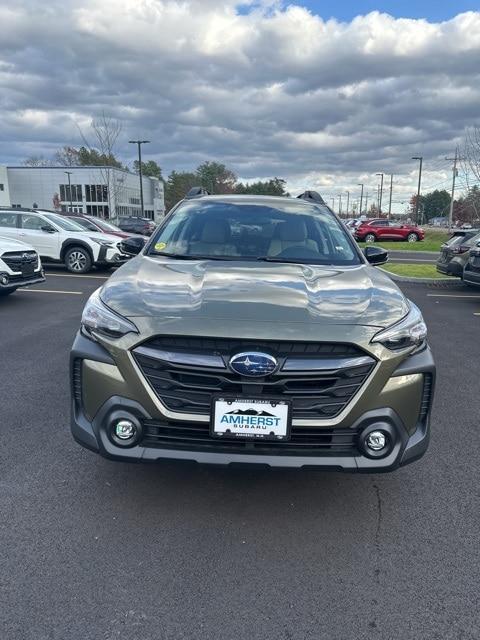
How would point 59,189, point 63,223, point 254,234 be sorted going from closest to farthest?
point 254,234, point 63,223, point 59,189

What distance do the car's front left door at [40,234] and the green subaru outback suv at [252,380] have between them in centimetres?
1174

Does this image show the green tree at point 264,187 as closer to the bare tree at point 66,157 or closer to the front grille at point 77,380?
the bare tree at point 66,157

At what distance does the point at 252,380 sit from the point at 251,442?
32 cm

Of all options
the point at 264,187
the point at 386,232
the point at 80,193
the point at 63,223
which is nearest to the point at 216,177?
the point at 264,187

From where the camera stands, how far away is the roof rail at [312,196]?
198 inches

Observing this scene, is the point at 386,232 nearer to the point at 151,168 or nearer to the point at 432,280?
the point at 432,280

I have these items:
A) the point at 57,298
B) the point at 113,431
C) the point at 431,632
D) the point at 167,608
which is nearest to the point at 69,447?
the point at 113,431

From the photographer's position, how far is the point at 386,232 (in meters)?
34.8

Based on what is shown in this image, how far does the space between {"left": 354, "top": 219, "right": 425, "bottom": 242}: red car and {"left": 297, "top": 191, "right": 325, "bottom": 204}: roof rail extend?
29955mm

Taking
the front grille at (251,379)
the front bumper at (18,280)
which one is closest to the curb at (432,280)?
the front bumper at (18,280)

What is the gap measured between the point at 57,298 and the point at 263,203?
263 inches

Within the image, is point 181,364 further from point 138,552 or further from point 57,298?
point 57,298

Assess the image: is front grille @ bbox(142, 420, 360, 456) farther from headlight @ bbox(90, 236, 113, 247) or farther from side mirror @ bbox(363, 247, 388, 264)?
headlight @ bbox(90, 236, 113, 247)

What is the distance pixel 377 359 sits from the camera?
2432 mm
